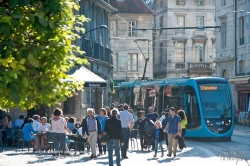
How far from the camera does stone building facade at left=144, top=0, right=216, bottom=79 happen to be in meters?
82.5

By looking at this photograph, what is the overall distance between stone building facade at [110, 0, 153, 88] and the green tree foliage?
59.5m

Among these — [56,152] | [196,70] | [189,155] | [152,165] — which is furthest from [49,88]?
[196,70]

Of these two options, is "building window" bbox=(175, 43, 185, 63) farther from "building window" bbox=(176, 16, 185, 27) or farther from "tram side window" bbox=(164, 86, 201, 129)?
"tram side window" bbox=(164, 86, 201, 129)

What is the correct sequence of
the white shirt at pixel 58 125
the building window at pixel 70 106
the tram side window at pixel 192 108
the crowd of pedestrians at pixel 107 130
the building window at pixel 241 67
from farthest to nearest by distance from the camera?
1. the building window at pixel 241 67
2. the building window at pixel 70 106
3. the tram side window at pixel 192 108
4. the white shirt at pixel 58 125
5. the crowd of pedestrians at pixel 107 130

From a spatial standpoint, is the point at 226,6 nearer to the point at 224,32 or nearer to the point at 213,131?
the point at 224,32

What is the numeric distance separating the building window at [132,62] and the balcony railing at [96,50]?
23.7 m

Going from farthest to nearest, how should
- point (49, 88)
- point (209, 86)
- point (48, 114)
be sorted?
point (48, 114) < point (209, 86) < point (49, 88)

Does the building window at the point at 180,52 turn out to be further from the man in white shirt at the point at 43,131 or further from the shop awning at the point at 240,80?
the man in white shirt at the point at 43,131

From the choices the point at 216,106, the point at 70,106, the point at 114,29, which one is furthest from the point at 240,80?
the point at 114,29

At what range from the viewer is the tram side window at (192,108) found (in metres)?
33.7

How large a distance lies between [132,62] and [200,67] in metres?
10.7

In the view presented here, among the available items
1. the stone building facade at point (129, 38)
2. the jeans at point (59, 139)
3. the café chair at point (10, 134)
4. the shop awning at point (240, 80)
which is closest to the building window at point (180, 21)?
the stone building facade at point (129, 38)

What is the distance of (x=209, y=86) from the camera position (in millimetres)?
33719

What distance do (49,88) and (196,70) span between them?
229 ft
